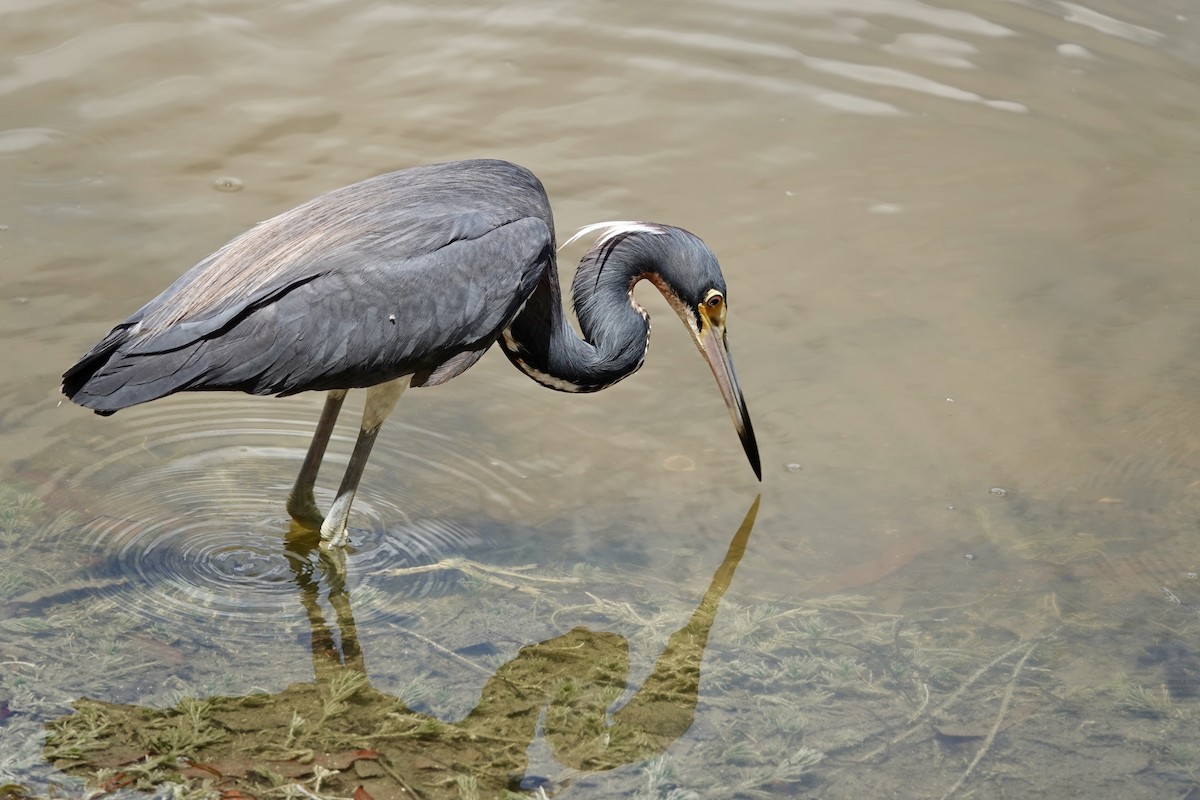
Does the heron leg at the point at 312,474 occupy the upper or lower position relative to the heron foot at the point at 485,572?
upper

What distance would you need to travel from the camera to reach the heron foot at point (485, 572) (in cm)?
525

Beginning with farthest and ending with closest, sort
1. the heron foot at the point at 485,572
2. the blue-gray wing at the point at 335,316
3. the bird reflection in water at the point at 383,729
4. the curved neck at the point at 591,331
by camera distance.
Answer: the curved neck at the point at 591,331 → the heron foot at the point at 485,572 → the blue-gray wing at the point at 335,316 → the bird reflection in water at the point at 383,729

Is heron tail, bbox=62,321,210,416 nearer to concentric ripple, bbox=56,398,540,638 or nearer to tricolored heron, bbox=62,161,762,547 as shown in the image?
tricolored heron, bbox=62,161,762,547

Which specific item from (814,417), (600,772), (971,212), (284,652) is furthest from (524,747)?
(971,212)

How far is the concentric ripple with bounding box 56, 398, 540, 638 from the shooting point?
5.02 metres

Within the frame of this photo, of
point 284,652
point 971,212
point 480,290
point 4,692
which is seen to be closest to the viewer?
point 4,692

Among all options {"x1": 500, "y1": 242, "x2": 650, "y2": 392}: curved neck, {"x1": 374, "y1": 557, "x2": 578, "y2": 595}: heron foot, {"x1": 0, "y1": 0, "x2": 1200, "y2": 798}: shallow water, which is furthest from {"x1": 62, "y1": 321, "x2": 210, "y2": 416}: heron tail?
{"x1": 500, "y1": 242, "x2": 650, "y2": 392}: curved neck

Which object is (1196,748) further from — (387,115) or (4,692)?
(387,115)

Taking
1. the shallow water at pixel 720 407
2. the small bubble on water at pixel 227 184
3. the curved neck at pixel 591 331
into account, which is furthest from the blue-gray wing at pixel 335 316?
the small bubble on water at pixel 227 184

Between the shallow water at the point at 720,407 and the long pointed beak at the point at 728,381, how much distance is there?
→ 0.21 metres

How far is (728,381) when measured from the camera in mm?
5953

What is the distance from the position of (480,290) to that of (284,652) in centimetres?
153

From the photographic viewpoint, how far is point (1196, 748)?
15.1 ft

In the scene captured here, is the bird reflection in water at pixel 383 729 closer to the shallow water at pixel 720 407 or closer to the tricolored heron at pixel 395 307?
the shallow water at pixel 720 407
